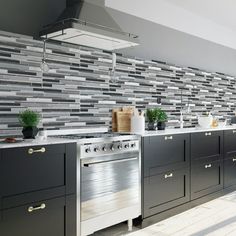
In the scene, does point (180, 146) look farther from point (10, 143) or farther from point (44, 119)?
point (10, 143)

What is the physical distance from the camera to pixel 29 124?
114 inches

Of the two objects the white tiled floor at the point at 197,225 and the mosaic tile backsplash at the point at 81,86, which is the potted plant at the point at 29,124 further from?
the white tiled floor at the point at 197,225

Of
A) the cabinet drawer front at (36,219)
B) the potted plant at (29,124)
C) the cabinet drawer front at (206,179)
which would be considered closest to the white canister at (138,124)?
the cabinet drawer front at (206,179)

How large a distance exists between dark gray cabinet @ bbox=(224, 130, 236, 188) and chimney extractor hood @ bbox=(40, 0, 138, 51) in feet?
7.35

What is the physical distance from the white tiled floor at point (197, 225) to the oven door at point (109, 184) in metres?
0.31

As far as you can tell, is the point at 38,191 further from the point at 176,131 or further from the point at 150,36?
the point at 150,36


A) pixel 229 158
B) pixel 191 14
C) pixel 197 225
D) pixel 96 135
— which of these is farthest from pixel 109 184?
pixel 191 14

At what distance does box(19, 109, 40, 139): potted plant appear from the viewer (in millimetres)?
2855

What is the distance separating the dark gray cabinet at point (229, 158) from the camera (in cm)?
471

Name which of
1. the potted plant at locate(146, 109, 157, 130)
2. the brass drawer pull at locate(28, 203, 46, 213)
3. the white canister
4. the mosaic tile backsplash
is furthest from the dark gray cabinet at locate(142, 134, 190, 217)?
the brass drawer pull at locate(28, 203, 46, 213)

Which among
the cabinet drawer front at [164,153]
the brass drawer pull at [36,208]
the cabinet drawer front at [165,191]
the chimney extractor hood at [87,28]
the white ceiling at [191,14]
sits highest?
the white ceiling at [191,14]

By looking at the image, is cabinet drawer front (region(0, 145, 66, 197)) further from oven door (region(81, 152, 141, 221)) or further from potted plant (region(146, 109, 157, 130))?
potted plant (region(146, 109, 157, 130))

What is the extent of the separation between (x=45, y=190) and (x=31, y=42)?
1433mm

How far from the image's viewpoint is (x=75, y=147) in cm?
278
